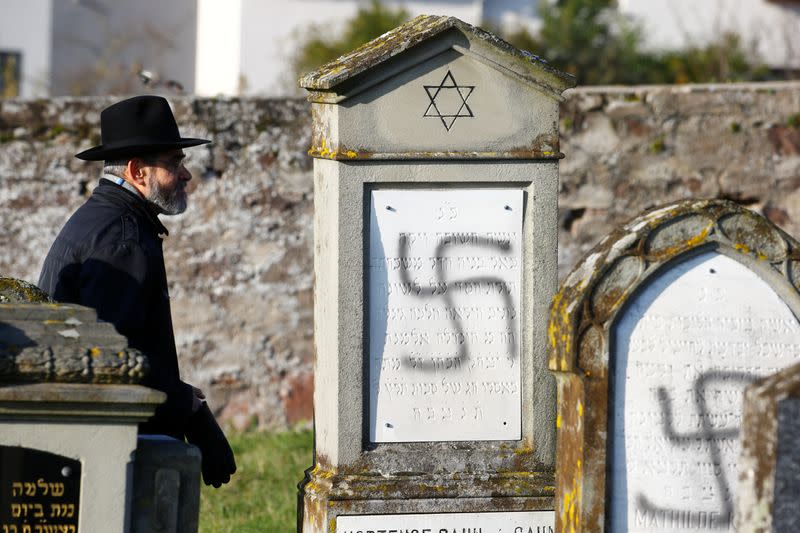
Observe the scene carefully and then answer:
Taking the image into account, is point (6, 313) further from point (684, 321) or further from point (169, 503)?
point (684, 321)

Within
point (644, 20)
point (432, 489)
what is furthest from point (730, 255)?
point (644, 20)

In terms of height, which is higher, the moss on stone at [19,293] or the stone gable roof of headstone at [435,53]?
the stone gable roof of headstone at [435,53]

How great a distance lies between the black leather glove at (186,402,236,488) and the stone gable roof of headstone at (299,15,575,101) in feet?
3.90

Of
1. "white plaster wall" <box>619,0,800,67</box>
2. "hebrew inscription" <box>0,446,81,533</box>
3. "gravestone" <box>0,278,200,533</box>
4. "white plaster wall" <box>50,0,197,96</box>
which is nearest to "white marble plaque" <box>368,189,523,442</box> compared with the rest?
"gravestone" <box>0,278,200,533</box>

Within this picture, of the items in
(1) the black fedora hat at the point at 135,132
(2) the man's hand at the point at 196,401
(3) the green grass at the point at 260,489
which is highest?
(1) the black fedora hat at the point at 135,132

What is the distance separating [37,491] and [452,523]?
4.85 ft

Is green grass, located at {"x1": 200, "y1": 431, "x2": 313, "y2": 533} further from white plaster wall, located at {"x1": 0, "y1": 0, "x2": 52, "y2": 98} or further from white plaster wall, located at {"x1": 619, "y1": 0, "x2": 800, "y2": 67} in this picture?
white plaster wall, located at {"x1": 619, "y1": 0, "x2": 800, "y2": 67}

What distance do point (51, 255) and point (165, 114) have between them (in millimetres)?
652

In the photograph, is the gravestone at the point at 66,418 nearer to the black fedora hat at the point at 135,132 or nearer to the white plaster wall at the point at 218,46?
the black fedora hat at the point at 135,132

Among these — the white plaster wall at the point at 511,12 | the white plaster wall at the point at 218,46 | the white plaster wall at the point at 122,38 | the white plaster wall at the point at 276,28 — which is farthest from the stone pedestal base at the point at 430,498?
the white plaster wall at the point at 511,12

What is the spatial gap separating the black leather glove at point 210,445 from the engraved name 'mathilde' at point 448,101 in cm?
130

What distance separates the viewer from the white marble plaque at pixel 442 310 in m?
4.77

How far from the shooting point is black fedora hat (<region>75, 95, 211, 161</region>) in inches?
193

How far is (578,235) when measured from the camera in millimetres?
8109
